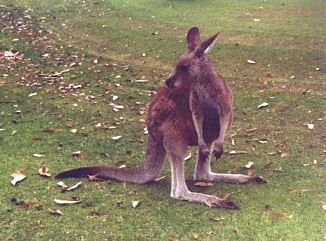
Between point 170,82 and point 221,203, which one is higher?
point 170,82

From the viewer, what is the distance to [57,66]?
7.38 metres

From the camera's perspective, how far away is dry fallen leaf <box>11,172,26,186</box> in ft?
13.8

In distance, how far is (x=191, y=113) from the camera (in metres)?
3.77

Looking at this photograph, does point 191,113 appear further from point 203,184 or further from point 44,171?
point 44,171

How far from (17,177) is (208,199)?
1.31 m

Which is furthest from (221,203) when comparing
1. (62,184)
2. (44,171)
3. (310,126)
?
Result: (310,126)

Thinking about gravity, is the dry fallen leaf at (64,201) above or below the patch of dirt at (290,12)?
above

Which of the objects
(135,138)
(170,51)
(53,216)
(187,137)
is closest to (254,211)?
(187,137)

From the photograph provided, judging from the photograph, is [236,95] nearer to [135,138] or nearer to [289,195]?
[135,138]

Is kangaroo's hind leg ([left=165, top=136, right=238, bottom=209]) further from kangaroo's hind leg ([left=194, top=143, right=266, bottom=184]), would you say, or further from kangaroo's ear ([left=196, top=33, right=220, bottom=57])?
kangaroo's ear ([left=196, top=33, right=220, bottom=57])

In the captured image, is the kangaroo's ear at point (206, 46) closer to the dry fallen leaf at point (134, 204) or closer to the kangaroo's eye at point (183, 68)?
the kangaroo's eye at point (183, 68)

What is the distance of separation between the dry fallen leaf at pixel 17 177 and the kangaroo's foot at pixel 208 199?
3.45 feet

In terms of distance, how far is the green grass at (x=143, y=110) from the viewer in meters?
3.63

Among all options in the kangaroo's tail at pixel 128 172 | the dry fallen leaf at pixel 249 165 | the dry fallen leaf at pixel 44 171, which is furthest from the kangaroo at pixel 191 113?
the dry fallen leaf at pixel 44 171
